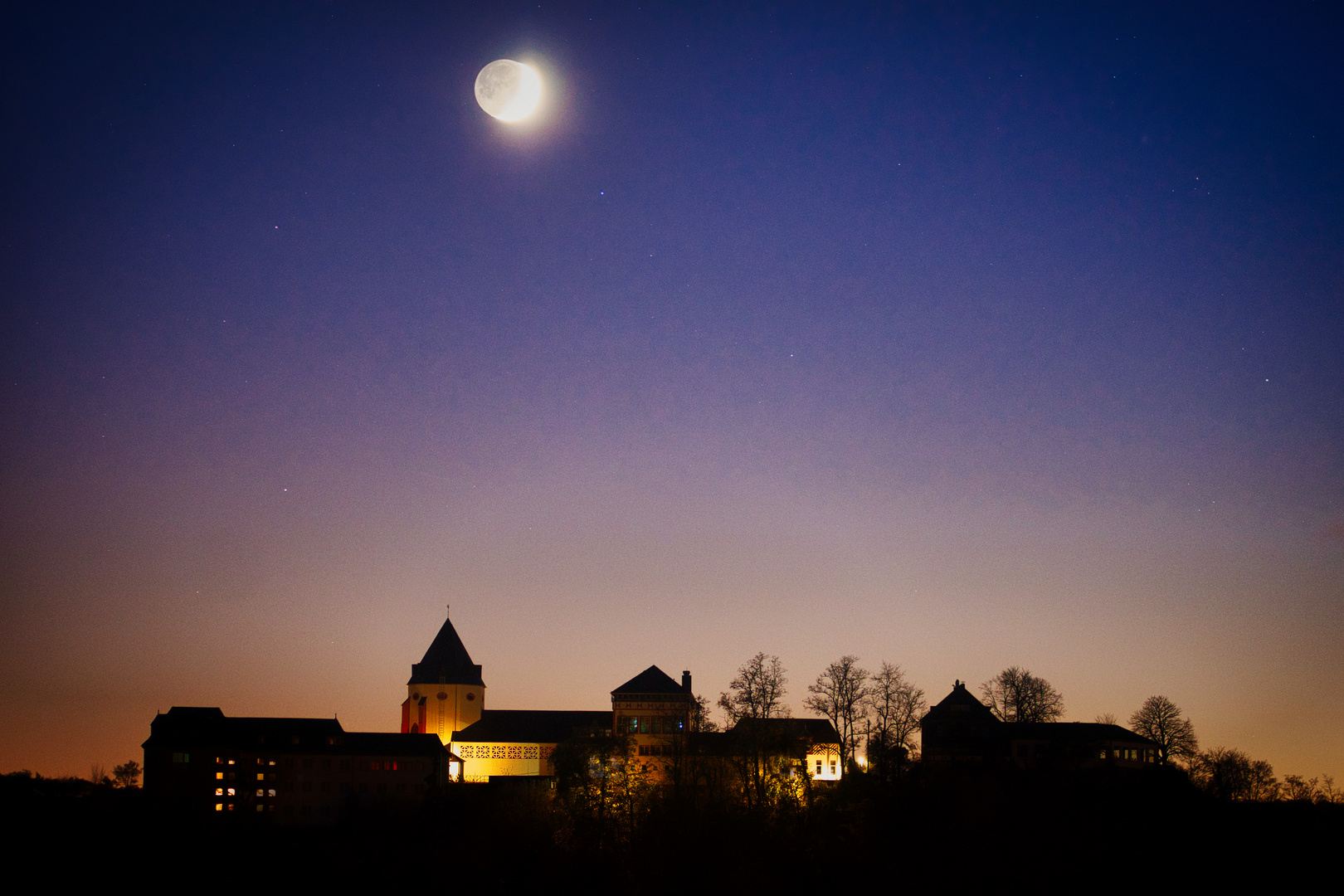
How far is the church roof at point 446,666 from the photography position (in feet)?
436

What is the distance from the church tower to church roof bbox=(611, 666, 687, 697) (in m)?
32.3

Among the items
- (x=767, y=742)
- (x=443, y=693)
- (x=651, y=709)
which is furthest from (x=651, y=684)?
(x=443, y=693)

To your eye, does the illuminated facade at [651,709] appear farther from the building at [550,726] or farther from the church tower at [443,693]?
the church tower at [443,693]

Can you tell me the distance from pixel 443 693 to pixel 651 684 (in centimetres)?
3753

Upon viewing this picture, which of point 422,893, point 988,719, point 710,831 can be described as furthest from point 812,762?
point 422,893

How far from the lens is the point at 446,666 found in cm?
13375

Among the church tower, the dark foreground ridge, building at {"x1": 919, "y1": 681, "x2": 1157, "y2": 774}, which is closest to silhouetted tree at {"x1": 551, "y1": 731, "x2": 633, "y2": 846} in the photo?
the dark foreground ridge

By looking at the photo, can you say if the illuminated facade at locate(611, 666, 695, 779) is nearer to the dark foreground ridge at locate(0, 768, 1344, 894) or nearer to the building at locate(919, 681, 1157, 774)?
the dark foreground ridge at locate(0, 768, 1344, 894)

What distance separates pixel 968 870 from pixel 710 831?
14.7 metres

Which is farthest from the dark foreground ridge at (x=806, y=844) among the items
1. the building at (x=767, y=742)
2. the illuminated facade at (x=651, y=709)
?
the illuminated facade at (x=651, y=709)

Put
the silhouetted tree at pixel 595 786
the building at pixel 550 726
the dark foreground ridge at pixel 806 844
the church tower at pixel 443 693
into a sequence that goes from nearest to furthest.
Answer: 1. the dark foreground ridge at pixel 806 844
2. the silhouetted tree at pixel 595 786
3. the building at pixel 550 726
4. the church tower at pixel 443 693

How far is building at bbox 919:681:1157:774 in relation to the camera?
88750 mm

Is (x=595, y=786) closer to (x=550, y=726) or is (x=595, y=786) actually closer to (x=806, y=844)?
(x=806, y=844)

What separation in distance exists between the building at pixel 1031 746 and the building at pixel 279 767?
143ft
